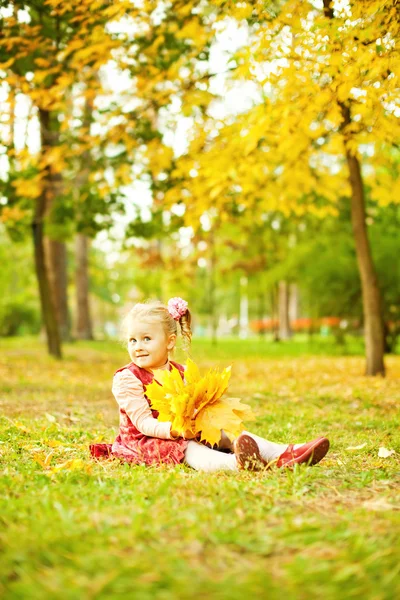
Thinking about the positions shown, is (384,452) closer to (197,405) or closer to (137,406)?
(197,405)

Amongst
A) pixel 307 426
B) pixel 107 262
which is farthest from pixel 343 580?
pixel 107 262

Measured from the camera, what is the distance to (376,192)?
8.64m

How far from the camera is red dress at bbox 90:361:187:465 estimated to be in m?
3.84

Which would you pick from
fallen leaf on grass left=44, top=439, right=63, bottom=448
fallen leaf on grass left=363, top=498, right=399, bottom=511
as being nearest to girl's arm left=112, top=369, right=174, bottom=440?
fallen leaf on grass left=44, top=439, right=63, bottom=448

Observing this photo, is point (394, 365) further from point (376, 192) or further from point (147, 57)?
point (147, 57)

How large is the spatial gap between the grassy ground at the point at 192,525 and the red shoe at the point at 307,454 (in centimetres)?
9

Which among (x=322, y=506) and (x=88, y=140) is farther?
(x=88, y=140)

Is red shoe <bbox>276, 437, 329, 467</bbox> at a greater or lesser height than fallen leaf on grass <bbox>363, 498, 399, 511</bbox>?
greater

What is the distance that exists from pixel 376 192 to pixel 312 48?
3.80m

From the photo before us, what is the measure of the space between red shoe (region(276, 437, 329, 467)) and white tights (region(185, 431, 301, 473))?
5 cm

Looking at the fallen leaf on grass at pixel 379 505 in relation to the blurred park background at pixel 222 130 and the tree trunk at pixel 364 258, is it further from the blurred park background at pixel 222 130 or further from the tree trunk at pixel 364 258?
the tree trunk at pixel 364 258

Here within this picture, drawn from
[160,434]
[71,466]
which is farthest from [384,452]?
[71,466]

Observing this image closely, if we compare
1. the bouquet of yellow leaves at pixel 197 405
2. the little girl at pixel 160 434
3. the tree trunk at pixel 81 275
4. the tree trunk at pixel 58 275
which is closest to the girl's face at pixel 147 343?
the little girl at pixel 160 434

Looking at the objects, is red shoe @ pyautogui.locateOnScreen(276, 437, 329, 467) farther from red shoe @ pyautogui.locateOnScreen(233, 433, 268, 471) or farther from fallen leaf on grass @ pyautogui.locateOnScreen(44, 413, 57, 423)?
fallen leaf on grass @ pyautogui.locateOnScreen(44, 413, 57, 423)
